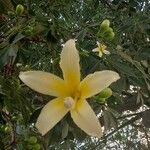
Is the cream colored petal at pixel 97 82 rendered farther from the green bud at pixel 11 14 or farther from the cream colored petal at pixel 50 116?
the green bud at pixel 11 14

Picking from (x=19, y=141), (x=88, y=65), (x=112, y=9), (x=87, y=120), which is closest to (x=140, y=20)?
(x=112, y=9)

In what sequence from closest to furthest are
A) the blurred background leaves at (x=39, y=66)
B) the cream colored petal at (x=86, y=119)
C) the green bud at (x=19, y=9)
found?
1. the cream colored petal at (x=86, y=119)
2. the blurred background leaves at (x=39, y=66)
3. the green bud at (x=19, y=9)

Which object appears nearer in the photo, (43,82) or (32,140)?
(43,82)

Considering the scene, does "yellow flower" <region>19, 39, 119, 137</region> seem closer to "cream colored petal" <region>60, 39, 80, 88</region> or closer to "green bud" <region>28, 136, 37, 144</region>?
"cream colored petal" <region>60, 39, 80, 88</region>

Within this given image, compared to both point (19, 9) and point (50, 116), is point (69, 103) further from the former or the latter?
point (19, 9)

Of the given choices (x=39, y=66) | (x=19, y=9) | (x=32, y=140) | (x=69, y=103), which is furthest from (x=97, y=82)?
(x=39, y=66)

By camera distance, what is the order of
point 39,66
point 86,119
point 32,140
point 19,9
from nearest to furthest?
1. point 86,119
2. point 32,140
3. point 19,9
4. point 39,66

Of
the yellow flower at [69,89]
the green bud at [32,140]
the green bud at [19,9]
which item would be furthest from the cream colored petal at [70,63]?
the green bud at [19,9]
